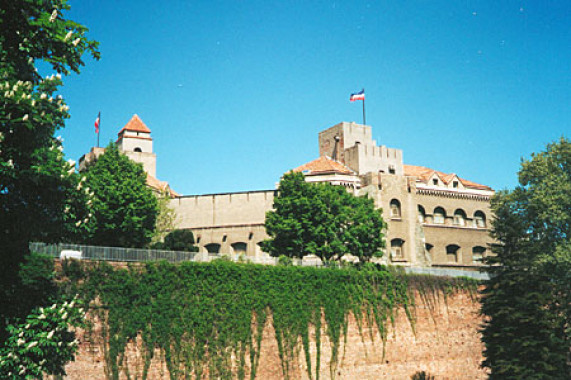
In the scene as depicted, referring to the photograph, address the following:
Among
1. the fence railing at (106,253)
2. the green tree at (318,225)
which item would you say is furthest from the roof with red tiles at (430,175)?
the fence railing at (106,253)

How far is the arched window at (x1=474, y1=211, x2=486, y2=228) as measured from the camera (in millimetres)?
56719

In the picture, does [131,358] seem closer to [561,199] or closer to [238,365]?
[238,365]

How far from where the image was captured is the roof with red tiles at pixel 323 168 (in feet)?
156

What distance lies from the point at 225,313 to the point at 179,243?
11.9 meters

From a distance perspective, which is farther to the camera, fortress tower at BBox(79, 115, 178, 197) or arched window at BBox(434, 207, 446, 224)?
fortress tower at BBox(79, 115, 178, 197)

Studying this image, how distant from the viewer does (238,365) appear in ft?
88.8

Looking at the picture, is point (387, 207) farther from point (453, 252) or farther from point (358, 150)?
point (453, 252)

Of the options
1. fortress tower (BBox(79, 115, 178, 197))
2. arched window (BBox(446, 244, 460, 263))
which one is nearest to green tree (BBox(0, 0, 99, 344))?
fortress tower (BBox(79, 115, 178, 197))

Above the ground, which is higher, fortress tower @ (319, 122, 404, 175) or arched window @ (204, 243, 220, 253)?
fortress tower @ (319, 122, 404, 175)

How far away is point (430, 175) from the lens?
5594 cm

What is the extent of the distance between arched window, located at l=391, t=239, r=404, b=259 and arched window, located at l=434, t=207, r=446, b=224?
293 inches

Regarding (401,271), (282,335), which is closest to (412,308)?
(401,271)

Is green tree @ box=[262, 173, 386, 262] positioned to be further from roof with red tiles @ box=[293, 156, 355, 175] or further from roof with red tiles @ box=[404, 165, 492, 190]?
roof with red tiles @ box=[404, 165, 492, 190]

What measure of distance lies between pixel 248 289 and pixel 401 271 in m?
12.5
